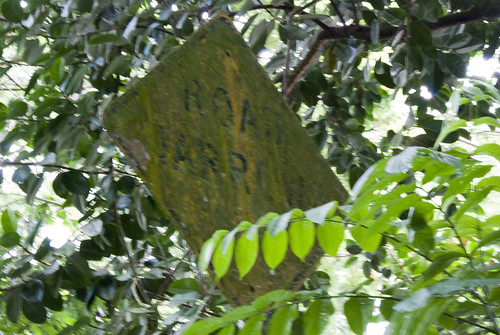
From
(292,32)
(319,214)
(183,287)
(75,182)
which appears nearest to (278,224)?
(319,214)

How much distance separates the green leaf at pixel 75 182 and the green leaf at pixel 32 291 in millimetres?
178

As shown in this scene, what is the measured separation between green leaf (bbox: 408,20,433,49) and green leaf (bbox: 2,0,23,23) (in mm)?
712

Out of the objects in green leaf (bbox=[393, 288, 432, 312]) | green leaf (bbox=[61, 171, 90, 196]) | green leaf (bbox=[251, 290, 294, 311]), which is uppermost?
green leaf (bbox=[61, 171, 90, 196])

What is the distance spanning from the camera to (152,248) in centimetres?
148

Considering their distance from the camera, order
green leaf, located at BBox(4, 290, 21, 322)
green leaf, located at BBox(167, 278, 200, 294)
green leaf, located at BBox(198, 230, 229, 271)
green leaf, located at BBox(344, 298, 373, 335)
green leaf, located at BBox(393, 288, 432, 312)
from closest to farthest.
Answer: green leaf, located at BBox(393, 288, 432, 312)
green leaf, located at BBox(198, 230, 229, 271)
green leaf, located at BBox(344, 298, 373, 335)
green leaf, located at BBox(167, 278, 200, 294)
green leaf, located at BBox(4, 290, 21, 322)

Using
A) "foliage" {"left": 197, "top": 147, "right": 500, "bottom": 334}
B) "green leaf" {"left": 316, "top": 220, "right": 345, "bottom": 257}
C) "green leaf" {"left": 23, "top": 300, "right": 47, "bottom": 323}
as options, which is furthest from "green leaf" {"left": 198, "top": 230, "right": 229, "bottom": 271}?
"green leaf" {"left": 23, "top": 300, "right": 47, "bottom": 323}

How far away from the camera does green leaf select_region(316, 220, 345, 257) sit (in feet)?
2.19

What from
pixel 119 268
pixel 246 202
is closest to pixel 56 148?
pixel 119 268

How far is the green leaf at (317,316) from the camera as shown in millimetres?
685

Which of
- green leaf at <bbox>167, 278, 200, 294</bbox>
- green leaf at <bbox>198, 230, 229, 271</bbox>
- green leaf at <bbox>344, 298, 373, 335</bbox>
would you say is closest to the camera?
green leaf at <bbox>198, 230, 229, 271</bbox>

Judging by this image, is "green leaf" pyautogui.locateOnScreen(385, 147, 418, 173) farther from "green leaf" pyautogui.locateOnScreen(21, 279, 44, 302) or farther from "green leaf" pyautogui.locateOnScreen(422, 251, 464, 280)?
"green leaf" pyautogui.locateOnScreen(21, 279, 44, 302)

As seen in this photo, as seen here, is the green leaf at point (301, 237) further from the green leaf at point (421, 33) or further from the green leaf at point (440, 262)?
the green leaf at point (421, 33)

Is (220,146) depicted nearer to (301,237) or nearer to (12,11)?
(301,237)

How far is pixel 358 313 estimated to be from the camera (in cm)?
70
